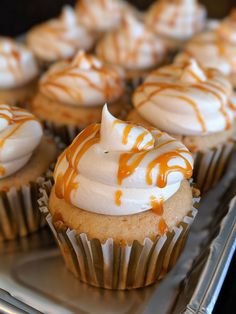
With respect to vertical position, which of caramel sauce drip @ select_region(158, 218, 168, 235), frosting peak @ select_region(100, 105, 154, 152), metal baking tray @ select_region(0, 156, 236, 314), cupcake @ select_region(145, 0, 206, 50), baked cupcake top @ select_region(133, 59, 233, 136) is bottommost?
metal baking tray @ select_region(0, 156, 236, 314)

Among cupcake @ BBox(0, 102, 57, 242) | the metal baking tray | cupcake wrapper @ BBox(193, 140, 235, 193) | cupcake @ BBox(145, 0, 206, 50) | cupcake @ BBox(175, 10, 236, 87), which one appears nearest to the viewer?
the metal baking tray

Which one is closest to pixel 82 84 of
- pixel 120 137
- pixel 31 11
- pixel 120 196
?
pixel 120 137

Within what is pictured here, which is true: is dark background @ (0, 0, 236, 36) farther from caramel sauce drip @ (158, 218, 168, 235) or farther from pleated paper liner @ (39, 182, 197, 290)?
caramel sauce drip @ (158, 218, 168, 235)

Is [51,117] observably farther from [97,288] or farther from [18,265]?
[97,288]

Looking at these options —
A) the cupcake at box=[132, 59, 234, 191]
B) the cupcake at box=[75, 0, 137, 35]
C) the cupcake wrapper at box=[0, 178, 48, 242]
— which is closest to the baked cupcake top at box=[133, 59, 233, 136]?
the cupcake at box=[132, 59, 234, 191]

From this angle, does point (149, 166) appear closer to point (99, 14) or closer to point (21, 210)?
point (21, 210)

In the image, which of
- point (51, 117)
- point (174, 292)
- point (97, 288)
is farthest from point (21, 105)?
point (174, 292)
